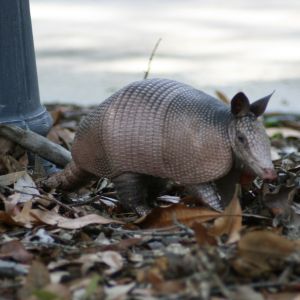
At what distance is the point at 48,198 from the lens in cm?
402

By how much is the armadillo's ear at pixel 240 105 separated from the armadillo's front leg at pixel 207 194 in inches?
15.0

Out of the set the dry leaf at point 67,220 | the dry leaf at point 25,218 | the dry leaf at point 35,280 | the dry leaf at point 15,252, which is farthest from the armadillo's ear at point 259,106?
the dry leaf at point 35,280

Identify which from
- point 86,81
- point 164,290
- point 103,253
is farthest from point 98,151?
point 86,81

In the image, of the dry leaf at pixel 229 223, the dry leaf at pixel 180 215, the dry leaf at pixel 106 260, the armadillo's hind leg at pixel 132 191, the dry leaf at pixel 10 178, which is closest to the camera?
the dry leaf at pixel 106 260

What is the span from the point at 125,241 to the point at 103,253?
0.16 m

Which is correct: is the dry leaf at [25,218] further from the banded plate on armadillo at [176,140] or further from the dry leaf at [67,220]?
the banded plate on armadillo at [176,140]

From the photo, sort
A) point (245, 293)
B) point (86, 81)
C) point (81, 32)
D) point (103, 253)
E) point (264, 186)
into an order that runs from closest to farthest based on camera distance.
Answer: point (245, 293) < point (103, 253) < point (264, 186) < point (86, 81) < point (81, 32)

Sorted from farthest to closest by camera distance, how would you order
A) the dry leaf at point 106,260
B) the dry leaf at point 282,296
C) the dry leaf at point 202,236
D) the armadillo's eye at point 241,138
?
the armadillo's eye at point 241,138 < the dry leaf at point 202,236 < the dry leaf at point 106,260 < the dry leaf at point 282,296

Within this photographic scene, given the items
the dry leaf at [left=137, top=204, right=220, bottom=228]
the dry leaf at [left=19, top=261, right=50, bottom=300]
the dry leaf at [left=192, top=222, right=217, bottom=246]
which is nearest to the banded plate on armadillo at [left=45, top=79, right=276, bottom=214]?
the dry leaf at [left=137, top=204, right=220, bottom=228]

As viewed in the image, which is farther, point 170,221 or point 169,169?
point 169,169

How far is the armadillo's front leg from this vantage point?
391cm

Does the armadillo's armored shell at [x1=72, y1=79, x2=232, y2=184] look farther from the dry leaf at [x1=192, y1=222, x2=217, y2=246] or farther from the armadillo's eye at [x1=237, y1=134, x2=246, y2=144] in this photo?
the dry leaf at [x1=192, y1=222, x2=217, y2=246]

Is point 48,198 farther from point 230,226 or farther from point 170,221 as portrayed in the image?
point 230,226

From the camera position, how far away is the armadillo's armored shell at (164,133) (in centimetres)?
388
